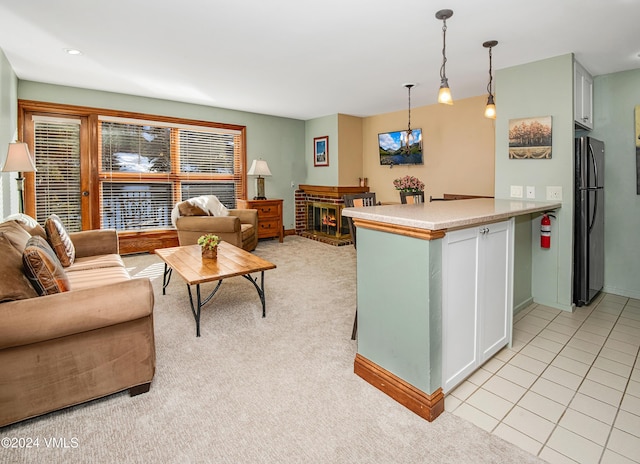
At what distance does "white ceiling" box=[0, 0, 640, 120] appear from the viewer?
2537mm

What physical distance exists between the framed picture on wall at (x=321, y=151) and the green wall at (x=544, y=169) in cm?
361

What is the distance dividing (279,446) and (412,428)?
626mm

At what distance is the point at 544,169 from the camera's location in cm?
338

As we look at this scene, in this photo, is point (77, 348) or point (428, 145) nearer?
point (77, 348)

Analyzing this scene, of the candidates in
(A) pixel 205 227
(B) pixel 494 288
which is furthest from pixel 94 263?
(B) pixel 494 288

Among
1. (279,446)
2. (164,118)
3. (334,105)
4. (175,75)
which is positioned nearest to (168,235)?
(164,118)

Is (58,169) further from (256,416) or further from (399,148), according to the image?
(399,148)

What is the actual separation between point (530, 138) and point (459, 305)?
2406 millimetres

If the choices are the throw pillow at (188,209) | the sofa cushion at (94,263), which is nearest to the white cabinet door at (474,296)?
the sofa cushion at (94,263)

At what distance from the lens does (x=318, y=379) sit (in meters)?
2.08

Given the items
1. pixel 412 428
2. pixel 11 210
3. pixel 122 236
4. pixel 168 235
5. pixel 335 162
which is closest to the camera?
pixel 412 428

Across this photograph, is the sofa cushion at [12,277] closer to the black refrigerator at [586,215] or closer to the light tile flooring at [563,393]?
the light tile flooring at [563,393]

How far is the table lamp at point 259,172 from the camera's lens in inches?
246

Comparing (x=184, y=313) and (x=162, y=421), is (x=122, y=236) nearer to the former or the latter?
(x=184, y=313)
